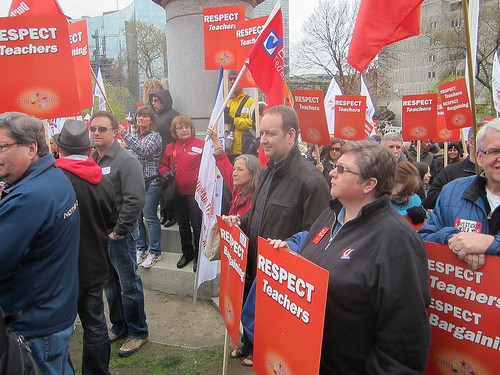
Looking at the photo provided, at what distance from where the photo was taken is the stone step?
493 centimetres

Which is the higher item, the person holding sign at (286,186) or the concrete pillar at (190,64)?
the concrete pillar at (190,64)

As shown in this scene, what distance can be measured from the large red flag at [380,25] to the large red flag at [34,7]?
373 centimetres

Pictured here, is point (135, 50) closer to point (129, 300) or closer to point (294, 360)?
point (129, 300)

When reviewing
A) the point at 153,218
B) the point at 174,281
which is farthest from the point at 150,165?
the point at 174,281

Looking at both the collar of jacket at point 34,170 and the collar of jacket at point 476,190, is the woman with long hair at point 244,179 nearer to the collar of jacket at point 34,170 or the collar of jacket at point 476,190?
the collar of jacket at point 34,170

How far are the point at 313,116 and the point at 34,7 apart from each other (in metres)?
3.66

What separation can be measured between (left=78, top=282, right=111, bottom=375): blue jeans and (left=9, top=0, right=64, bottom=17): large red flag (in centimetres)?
364

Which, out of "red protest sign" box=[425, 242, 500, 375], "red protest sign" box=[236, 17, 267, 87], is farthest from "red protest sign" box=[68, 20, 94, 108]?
"red protest sign" box=[425, 242, 500, 375]

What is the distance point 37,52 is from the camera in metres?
3.62

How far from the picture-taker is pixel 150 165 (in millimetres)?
5160

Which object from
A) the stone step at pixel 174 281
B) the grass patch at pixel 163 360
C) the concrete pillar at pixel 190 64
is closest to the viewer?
the grass patch at pixel 163 360

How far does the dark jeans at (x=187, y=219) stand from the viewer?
5.11 m

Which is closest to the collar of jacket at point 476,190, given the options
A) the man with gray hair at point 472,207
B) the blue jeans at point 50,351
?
the man with gray hair at point 472,207

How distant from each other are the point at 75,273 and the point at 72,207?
0.42 metres
